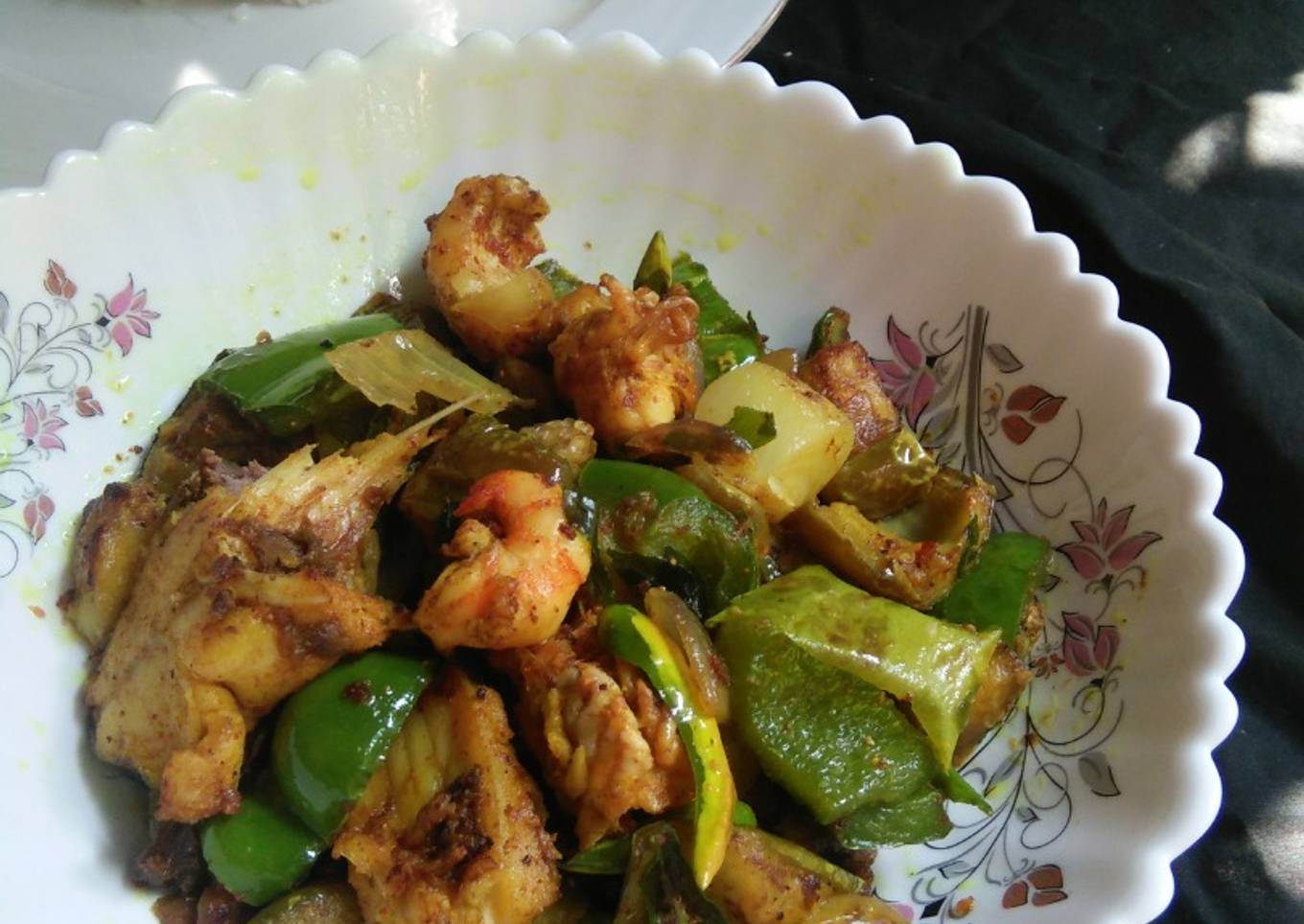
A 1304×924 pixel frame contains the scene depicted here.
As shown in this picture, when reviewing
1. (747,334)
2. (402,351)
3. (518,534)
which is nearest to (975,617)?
(747,334)

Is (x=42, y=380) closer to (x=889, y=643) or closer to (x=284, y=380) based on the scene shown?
(x=284, y=380)

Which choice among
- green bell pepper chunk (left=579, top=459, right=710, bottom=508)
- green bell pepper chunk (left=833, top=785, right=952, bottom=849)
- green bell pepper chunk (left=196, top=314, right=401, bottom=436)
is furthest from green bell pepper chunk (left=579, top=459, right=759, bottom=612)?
green bell pepper chunk (left=196, top=314, right=401, bottom=436)

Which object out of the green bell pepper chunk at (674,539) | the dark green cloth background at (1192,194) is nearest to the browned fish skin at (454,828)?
the green bell pepper chunk at (674,539)

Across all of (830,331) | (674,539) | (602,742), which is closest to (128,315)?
(674,539)

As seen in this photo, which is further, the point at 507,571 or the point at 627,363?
the point at 627,363

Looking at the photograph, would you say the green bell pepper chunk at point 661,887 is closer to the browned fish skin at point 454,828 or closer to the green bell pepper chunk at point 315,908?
the browned fish skin at point 454,828

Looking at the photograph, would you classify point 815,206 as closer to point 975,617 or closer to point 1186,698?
point 975,617
